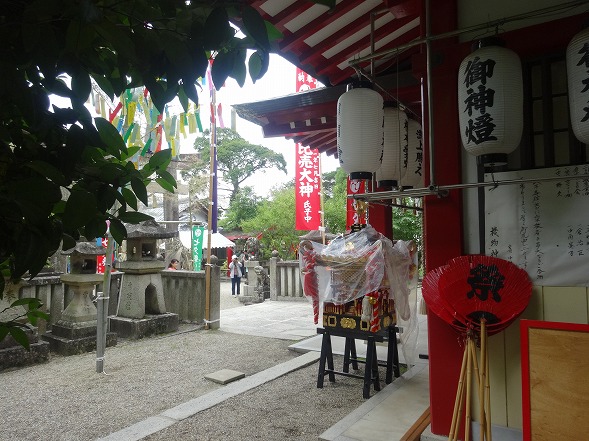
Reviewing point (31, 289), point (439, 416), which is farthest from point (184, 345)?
point (439, 416)

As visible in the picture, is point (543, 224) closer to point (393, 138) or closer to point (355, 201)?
point (393, 138)

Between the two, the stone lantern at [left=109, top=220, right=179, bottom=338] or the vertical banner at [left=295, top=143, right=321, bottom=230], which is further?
the vertical banner at [left=295, top=143, right=321, bottom=230]

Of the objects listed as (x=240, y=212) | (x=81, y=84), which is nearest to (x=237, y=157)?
(x=240, y=212)

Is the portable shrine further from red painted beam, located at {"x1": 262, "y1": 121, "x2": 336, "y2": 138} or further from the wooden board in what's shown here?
red painted beam, located at {"x1": 262, "y1": 121, "x2": 336, "y2": 138}

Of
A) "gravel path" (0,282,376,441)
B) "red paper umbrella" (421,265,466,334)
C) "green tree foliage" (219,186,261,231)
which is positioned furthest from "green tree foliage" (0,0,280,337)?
"green tree foliage" (219,186,261,231)

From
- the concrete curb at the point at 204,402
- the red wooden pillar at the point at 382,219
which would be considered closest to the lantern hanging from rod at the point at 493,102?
the concrete curb at the point at 204,402

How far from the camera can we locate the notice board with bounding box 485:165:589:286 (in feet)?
10.8

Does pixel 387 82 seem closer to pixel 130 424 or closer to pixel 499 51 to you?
pixel 499 51

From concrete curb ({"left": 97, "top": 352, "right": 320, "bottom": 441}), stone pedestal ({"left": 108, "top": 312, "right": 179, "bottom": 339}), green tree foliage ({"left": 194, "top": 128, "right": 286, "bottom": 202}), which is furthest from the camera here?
green tree foliage ({"left": 194, "top": 128, "right": 286, "bottom": 202})

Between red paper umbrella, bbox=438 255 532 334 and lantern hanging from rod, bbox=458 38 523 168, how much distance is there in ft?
3.10

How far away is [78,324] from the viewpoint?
8211 mm

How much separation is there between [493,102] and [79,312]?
8.31 meters

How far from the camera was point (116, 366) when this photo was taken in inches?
280

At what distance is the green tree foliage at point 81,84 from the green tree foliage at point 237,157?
39.6 metres
